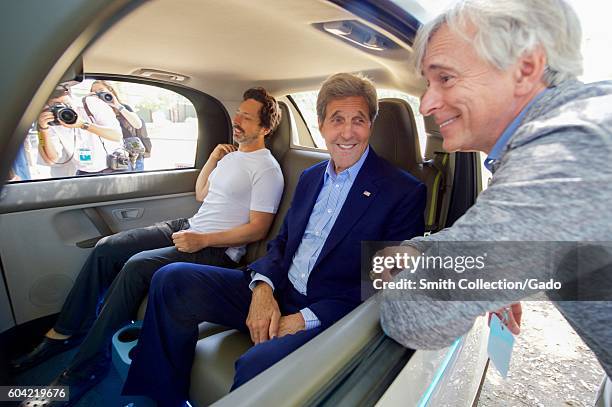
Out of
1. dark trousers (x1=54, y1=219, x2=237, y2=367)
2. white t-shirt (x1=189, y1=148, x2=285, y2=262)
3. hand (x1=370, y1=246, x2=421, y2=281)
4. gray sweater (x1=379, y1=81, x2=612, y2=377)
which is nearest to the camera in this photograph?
gray sweater (x1=379, y1=81, x2=612, y2=377)

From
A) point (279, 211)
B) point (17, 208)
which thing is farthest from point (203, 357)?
point (17, 208)

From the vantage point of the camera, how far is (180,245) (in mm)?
2123

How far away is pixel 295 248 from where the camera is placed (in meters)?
1.58

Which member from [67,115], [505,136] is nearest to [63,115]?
[67,115]

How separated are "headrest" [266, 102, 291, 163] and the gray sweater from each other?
2.22 metres

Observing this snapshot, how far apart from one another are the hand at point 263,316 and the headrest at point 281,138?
153cm

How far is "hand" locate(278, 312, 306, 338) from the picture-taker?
1303 millimetres

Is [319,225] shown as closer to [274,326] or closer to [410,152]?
[274,326]

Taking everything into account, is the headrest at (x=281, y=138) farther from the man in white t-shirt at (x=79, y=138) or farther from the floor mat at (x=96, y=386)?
the floor mat at (x=96, y=386)

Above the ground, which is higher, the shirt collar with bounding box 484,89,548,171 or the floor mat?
the shirt collar with bounding box 484,89,548,171

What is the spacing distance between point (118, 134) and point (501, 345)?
296 cm

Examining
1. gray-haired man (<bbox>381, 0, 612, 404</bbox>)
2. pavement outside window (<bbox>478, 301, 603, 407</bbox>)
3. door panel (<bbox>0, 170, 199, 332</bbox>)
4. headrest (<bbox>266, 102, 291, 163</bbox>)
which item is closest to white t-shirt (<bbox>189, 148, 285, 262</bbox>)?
headrest (<bbox>266, 102, 291, 163</bbox>)

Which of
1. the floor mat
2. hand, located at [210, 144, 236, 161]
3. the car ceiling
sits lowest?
the floor mat

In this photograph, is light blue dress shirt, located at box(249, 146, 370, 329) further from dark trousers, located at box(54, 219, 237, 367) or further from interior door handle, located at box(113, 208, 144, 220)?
interior door handle, located at box(113, 208, 144, 220)
